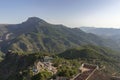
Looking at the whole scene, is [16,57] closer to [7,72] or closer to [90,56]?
[7,72]

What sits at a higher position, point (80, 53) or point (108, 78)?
point (108, 78)

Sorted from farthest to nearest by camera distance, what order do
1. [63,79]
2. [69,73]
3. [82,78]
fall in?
[69,73], [63,79], [82,78]

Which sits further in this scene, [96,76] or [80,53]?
[80,53]

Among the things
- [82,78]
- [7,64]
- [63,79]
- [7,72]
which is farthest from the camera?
[7,64]

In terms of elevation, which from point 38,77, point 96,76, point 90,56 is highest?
point 96,76

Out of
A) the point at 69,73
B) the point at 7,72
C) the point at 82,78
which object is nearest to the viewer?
the point at 82,78

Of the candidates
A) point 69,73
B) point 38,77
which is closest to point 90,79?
point 69,73

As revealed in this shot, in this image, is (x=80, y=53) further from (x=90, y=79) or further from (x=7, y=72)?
(x=90, y=79)

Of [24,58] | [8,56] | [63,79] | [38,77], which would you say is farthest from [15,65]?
[63,79]

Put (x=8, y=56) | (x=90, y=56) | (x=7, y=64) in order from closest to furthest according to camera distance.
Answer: (x=7, y=64) < (x=8, y=56) < (x=90, y=56)
